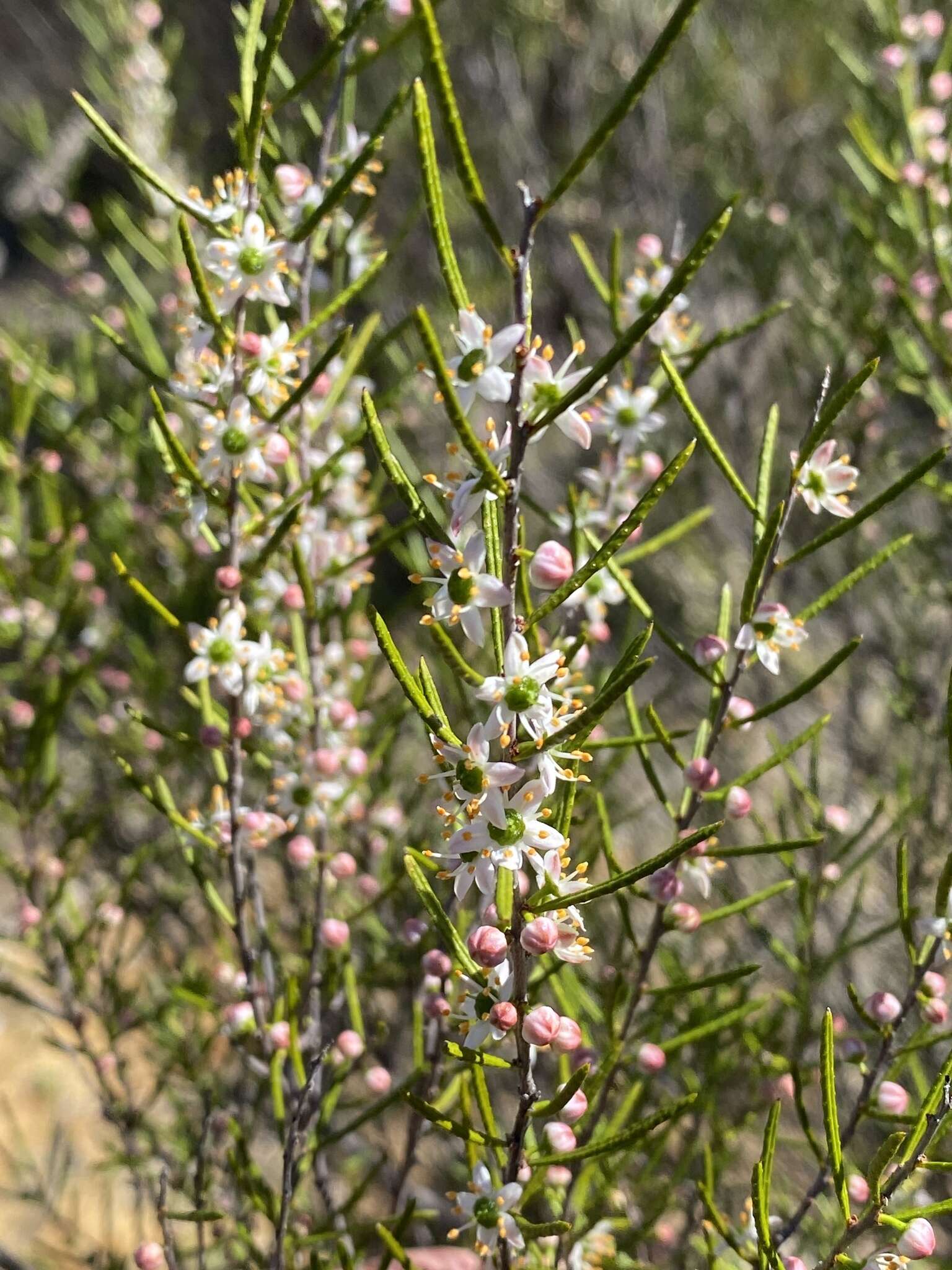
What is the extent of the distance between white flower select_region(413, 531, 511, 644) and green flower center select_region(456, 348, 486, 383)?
0.13m

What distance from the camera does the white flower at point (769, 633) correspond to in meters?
0.99

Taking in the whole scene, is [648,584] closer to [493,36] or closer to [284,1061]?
[493,36]

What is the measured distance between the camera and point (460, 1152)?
2674mm

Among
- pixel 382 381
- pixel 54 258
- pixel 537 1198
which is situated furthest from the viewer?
pixel 382 381

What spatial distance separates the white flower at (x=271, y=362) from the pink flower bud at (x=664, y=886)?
0.74 m

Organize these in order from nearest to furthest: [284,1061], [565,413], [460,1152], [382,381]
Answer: [565,413] → [284,1061] → [460,1152] → [382,381]

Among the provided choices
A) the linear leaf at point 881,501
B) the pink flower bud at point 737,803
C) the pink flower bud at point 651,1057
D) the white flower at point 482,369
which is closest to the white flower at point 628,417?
the linear leaf at point 881,501

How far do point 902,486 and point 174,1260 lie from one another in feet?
3.82

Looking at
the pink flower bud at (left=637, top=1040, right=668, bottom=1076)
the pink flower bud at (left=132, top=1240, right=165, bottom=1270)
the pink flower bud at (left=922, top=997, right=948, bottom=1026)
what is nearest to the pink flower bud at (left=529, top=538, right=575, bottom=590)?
the pink flower bud at (left=922, top=997, right=948, bottom=1026)

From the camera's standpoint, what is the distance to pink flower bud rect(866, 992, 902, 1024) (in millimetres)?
1107

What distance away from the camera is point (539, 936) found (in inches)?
31.8

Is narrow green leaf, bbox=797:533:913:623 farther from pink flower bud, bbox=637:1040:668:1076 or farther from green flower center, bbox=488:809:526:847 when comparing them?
pink flower bud, bbox=637:1040:668:1076

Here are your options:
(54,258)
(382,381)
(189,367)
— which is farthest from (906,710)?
(54,258)

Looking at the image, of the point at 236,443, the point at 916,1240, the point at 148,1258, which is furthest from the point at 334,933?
the point at 916,1240
